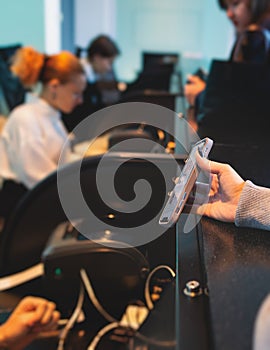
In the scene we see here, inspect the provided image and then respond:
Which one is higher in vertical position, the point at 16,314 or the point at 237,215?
the point at 237,215

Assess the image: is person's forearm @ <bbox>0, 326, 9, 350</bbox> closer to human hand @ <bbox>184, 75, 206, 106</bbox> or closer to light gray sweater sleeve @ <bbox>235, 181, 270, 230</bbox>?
light gray sweater sleeve @ <bbox>235, 181, 270, 230</bbox>

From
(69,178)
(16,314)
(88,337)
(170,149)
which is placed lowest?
(88,337)

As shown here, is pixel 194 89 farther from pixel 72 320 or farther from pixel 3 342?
pixel 3 342

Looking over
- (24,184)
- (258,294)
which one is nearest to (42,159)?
(24,184)

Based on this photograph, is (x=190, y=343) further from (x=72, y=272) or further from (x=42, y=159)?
(x=42, y=159)

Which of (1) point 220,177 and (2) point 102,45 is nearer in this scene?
(1) point 220,177

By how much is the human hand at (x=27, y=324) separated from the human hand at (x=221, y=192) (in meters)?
0.50

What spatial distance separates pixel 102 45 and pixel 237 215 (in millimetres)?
3212

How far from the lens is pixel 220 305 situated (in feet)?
1.53

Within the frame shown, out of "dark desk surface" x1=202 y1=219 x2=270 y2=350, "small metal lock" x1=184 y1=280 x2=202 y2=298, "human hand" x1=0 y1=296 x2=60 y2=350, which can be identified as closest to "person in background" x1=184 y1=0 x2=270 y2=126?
"human hand" x1=0 y1=296 x2=60 y2=350

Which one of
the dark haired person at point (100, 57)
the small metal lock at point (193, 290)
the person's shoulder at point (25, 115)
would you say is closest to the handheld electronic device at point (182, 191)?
the small metal lock at point (193, 290)

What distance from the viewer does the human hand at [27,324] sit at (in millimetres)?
971

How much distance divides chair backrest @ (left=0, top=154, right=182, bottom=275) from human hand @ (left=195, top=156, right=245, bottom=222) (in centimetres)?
10

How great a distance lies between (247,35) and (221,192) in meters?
0.88
